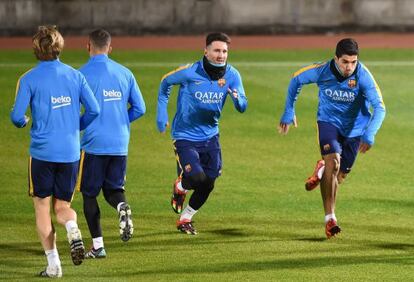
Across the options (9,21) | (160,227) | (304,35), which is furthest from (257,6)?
(160,227)

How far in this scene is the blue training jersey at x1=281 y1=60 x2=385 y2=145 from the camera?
13750mm

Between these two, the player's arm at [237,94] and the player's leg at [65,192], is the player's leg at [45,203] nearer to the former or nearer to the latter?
the player's leg at [65,192]

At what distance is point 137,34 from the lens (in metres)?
36.0

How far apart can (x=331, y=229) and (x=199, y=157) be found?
64.2 inches

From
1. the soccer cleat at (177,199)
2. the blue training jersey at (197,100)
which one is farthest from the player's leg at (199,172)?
the soccer cleat at (177,199)

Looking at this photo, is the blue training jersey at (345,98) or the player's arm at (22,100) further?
the blue training jersey at (345,98)

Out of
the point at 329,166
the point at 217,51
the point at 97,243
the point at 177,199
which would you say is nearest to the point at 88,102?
the point at 97,243

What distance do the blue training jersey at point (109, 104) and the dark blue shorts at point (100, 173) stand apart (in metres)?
0.09

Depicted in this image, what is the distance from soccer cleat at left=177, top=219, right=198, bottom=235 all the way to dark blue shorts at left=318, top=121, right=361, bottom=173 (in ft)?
5.40


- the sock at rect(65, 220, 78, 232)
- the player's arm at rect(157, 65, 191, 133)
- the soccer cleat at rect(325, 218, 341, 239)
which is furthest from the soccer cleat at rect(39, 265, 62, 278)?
the soccer cleat at rect(325, 218, 341, 239)

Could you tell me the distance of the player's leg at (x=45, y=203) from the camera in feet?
38.0

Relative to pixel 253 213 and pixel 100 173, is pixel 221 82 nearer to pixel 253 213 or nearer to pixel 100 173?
pixel 100 173

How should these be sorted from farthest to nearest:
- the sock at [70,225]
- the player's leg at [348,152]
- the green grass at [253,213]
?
1. the player's leg at [348,152]
2. the green grass at [253,213]
3. the sock at [70,225]

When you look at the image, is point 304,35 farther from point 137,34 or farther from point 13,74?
point 13,74
